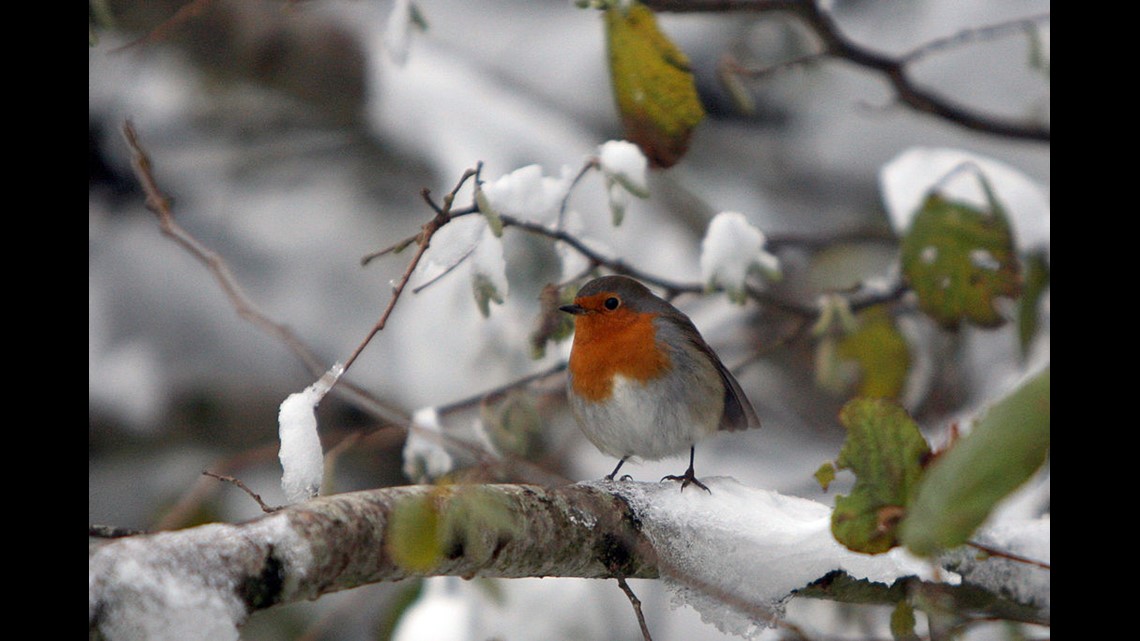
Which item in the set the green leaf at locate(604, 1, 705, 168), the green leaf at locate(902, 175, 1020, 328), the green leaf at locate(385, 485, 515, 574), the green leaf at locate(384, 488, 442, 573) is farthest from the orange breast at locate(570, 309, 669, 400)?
the green leaf at locate(384, 488, 442, 573)

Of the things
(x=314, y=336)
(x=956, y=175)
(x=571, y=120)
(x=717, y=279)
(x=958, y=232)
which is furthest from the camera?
(x=571, y=120)

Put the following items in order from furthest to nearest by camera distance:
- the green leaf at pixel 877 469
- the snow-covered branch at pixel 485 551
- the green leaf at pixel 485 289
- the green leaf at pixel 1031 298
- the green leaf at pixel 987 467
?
the green leaf at pixel 1031 298 → the green leaf at pixel 485 289 → the green leaf at pixel 877 469 → the snow-covered branch at pixel 485 551 → the green leaf at pixel 987 467

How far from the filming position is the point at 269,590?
1.12 metres

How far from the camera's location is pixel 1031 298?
2.23m

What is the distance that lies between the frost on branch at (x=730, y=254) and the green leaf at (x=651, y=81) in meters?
0.24

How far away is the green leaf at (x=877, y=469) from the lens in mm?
1145

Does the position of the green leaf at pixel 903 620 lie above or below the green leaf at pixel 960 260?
above

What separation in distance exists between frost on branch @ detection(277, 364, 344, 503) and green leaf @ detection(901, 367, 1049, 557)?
0.82 meters

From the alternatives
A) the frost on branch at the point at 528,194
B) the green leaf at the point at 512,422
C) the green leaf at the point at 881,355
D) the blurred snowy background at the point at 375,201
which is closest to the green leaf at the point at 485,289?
the frost on branch at the point at 528,194

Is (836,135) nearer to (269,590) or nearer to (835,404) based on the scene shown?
(835,404)

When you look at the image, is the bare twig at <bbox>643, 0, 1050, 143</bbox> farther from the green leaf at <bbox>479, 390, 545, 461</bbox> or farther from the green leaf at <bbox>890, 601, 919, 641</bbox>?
the green leaf at <bbox>890, 601, 919, 641</bbox>

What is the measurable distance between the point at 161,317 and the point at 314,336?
722mm

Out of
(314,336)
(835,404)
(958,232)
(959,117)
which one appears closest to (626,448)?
(958,232)

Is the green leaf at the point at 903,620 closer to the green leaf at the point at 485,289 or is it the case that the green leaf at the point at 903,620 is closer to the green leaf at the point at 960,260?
the green leaf at the point at 485,289
